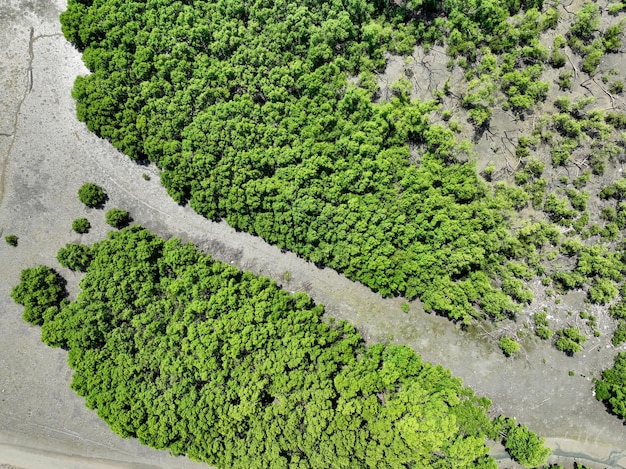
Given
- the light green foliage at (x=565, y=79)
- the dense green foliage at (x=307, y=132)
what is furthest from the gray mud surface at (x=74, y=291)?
the light green foliage at (x=565, y=79)

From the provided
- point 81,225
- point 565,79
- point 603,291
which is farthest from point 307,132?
point 603,291

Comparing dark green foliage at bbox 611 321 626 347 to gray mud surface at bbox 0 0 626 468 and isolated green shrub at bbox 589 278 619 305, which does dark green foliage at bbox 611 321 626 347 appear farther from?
isolated green shrub at bbox 589 278 619 305

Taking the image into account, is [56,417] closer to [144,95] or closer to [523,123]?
[144,95]

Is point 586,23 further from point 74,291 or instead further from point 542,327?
point 74,291

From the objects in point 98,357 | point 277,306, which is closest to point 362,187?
point 277,306

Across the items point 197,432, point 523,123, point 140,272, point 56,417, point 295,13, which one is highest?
point 295,13

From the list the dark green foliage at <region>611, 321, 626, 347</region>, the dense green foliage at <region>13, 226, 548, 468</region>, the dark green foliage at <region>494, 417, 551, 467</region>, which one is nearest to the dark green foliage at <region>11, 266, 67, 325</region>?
the dense green foliage at <region>13, 226, 548, 468</region>

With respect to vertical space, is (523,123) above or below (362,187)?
above
